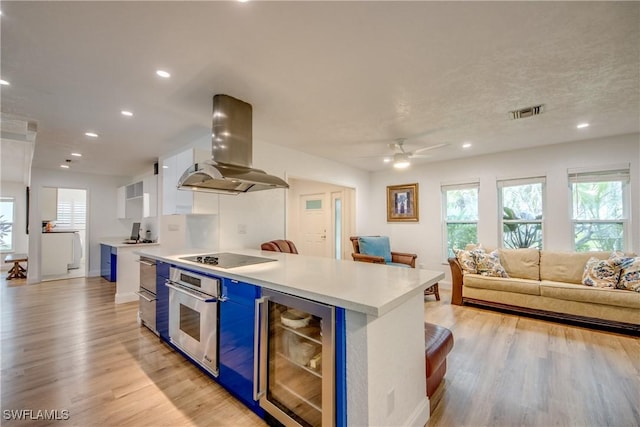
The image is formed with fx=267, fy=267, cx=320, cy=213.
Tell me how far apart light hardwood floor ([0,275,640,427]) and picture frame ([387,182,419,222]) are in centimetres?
241

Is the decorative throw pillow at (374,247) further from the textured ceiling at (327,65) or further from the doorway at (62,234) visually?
the doorway at (62,234)

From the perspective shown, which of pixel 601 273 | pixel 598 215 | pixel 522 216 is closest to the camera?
pixel 601 273

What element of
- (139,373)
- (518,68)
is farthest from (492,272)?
(139,373)

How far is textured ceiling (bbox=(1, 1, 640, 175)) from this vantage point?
1460 millimetres

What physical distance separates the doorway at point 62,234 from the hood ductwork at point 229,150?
5.57 metres

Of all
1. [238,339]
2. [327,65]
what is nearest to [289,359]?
[238,339]

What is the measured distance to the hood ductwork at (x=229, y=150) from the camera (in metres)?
2.29

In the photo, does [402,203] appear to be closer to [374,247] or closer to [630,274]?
[374,247]

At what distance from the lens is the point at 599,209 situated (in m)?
3.76

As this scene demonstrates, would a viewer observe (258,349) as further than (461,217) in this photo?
No

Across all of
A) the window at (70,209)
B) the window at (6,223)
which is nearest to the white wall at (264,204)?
the window at (70,209)

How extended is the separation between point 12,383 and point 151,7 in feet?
9.52

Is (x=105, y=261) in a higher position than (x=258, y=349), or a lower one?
lower

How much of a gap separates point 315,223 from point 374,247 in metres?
1.84
